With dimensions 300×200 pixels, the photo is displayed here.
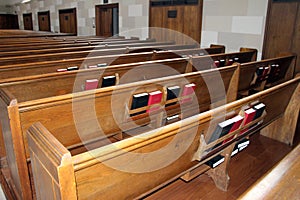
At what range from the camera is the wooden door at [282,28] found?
3797 millimetres

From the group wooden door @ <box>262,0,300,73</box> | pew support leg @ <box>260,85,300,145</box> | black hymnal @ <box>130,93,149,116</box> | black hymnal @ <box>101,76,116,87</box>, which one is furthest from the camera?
wooden door @ <box>262,0,300,73</box>

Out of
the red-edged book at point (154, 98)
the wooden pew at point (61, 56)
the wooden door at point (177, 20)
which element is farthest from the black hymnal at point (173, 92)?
the wooden door at point (177, 20)

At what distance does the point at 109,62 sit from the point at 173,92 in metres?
1.05

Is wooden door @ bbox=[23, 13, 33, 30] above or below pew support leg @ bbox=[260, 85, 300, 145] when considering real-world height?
above

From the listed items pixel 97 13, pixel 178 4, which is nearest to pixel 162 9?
pixel 178 4

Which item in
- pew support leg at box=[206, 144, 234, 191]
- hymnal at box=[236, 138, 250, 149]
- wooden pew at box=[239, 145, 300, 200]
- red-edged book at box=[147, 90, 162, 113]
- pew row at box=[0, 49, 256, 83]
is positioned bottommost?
pew support leg at box=[206, 144, 234, 191]

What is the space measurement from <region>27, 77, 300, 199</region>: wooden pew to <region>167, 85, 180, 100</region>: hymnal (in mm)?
599

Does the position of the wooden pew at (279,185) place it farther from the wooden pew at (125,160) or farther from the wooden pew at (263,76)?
the wooden pew at (263,76)

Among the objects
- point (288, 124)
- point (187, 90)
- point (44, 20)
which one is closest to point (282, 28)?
point (288, 124)

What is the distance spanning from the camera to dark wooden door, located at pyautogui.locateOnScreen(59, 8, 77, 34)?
8.41 metres

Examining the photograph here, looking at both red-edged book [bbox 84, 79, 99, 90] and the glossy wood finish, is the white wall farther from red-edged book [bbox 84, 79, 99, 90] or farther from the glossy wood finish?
red-edged book [bbox 84, 79, 99, 90]

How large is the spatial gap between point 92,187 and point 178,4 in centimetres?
490

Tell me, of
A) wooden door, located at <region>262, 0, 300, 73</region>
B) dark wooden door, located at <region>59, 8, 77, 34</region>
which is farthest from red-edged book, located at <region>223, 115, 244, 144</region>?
dark wooden door, located at <region>59, 8, 77, 34</region>

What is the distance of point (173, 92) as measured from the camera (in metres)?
2.11
